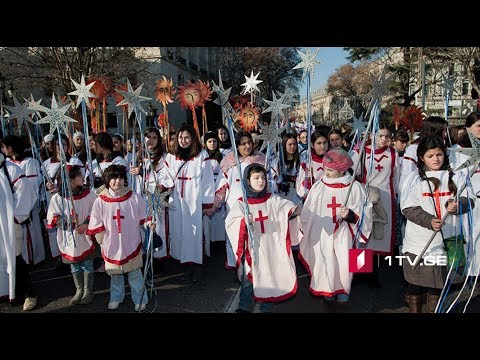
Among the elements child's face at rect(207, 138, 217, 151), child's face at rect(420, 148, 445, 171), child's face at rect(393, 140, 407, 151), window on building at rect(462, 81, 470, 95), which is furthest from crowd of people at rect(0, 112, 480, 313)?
window on building at rect(462, 81, 470, 95)

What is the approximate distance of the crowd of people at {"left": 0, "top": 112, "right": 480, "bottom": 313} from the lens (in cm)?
360

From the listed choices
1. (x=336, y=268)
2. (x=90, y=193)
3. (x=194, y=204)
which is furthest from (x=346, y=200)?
(x=90, y=193)

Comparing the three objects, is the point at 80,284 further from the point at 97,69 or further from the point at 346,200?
the point at 97,69

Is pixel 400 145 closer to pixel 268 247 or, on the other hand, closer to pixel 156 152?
pixel 268 247

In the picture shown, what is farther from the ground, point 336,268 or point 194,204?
point 194,204

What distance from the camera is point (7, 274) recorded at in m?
4.43

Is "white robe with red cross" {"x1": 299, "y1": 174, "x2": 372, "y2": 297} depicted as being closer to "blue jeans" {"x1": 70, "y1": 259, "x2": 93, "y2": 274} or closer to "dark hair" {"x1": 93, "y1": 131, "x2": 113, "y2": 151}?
"blue jeans" {"x1": 70, "y1": 259, "x2": 93, "y2": 274}

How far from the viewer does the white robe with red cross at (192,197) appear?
5.37m

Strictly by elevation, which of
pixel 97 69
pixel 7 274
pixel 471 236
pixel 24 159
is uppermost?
pixel 97 69

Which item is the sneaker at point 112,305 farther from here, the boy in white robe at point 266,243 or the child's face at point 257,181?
the child's face at point 257,181

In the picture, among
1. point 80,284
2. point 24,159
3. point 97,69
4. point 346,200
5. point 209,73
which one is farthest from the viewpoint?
point 209,73

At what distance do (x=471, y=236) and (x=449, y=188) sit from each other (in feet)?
1.42

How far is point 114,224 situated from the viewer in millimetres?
4332

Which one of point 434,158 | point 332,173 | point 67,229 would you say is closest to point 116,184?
point 67,229
